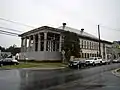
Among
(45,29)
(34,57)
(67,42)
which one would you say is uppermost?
(45,29)

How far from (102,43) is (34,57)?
35066 millimetres

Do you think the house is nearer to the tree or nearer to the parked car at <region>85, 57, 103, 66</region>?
the tree

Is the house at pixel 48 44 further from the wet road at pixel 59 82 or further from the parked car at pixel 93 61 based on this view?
the wet road at pixel 59 82

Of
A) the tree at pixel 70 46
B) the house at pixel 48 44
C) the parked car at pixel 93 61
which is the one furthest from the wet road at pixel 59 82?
the house at pixel 48 44

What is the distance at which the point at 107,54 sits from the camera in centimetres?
8481

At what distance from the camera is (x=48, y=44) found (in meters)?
60.8

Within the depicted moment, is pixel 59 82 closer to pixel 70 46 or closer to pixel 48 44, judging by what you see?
pixel 70 46

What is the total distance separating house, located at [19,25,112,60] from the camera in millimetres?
53406

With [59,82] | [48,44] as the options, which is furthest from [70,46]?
[59,82]

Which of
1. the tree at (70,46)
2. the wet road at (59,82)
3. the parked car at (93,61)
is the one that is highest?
the tree at (70,46)

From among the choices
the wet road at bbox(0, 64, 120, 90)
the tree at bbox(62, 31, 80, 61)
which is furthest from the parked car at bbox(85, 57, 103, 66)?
the wet road at bbox(0, 64, 120, 90)

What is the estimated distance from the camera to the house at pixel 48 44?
5341 centimetres

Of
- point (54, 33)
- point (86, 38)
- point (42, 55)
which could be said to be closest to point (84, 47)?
point (86, 38)

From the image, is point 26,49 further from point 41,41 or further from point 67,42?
point 67,42
